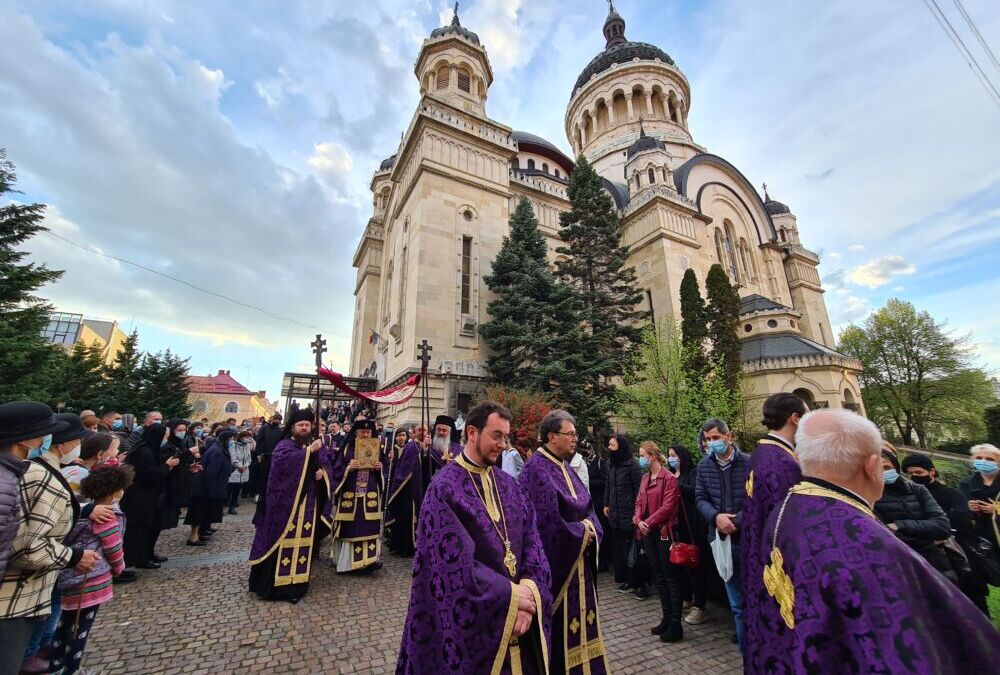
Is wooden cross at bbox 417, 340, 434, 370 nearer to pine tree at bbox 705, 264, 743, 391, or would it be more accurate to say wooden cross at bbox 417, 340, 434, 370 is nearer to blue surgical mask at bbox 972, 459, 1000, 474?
blue surgical mask at bbox 972, 459, 1000, 474

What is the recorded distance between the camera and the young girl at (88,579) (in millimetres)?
2785

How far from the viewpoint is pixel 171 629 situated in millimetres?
3938

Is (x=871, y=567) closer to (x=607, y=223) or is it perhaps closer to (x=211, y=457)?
(x=211, y=457)

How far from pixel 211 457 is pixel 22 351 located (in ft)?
36.2

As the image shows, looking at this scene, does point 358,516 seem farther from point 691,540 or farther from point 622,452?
point 691,540

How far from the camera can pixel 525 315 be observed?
51.9 ft

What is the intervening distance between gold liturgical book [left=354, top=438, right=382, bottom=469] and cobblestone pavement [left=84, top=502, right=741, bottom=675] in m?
1.58

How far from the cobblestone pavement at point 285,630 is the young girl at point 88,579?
0.62 metres

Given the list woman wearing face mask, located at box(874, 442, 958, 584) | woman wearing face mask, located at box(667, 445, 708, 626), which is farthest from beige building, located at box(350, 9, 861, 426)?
woman wearing face mask, located at box(874, 442, 958, 584)

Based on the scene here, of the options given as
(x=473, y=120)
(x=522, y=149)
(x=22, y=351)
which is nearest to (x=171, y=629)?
(x=22, y=351)

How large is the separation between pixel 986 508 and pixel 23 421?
7494 mm

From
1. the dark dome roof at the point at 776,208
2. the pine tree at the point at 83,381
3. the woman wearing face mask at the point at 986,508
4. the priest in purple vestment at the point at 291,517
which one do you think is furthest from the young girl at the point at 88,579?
the dark dome roof at the point at 776,208

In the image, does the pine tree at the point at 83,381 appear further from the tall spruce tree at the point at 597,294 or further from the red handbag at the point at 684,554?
the red handbag at the point at 684,554

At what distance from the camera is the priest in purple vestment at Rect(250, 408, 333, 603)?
493cm
